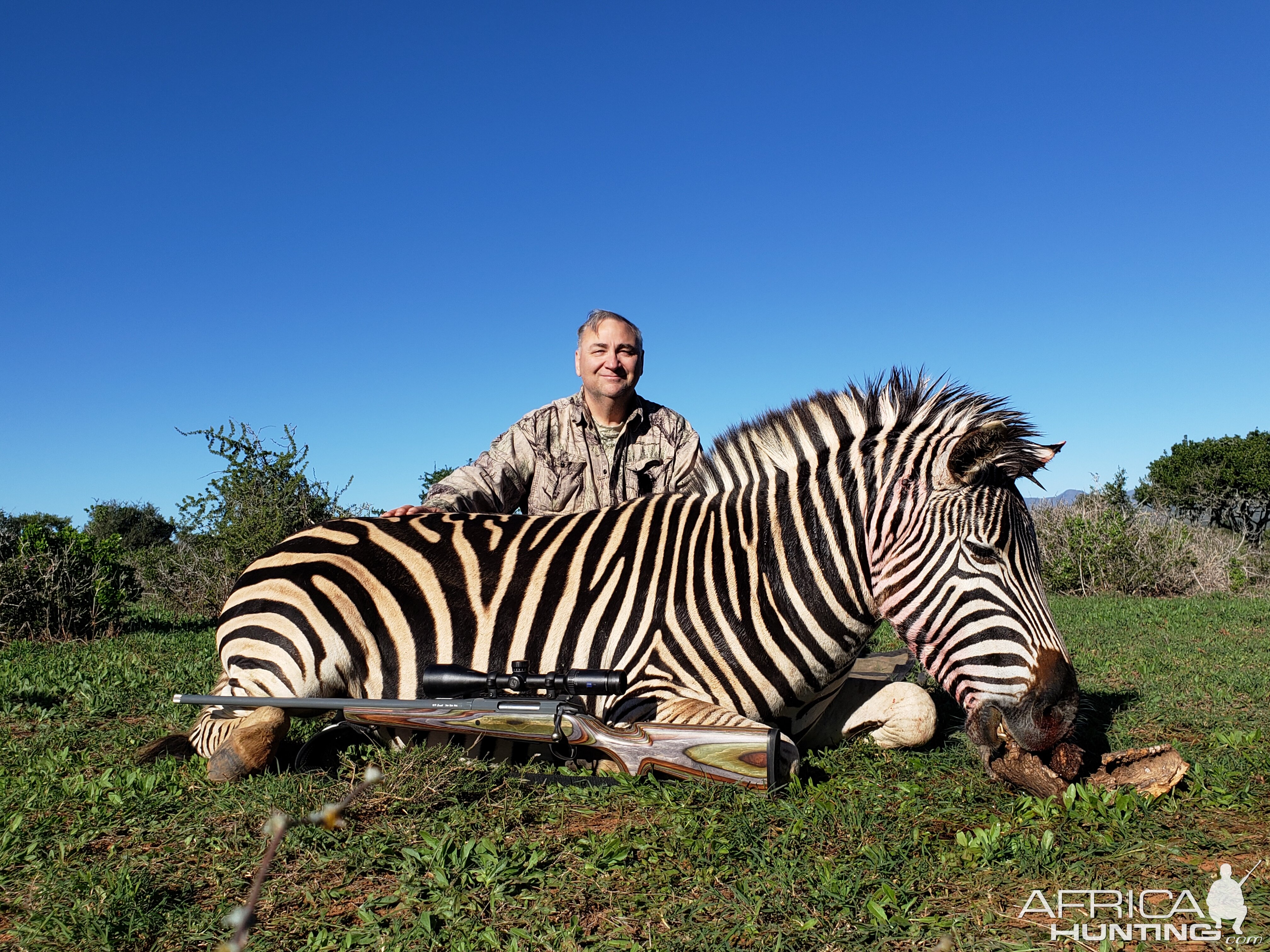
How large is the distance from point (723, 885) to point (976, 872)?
0.79 meters

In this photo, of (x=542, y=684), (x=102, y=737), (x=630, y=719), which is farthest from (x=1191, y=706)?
(x=102, y=737)

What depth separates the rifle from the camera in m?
3.00

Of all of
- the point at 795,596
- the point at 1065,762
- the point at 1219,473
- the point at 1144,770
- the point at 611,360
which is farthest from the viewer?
the point at 1219,473

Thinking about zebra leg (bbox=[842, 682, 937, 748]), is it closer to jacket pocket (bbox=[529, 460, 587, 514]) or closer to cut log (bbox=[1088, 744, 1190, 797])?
cut log (bbox=[1088, 744, 1190, 797])

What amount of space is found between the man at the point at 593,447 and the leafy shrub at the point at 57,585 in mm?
5041

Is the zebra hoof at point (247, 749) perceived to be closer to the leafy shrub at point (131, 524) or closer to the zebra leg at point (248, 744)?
the zebra leg at point (248, 744)

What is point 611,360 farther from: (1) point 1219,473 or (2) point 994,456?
(1) point 1219,473

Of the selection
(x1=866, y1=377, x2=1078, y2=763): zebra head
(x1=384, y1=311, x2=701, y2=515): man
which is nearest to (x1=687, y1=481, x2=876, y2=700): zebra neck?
(x1=866, y1=377, x2=1078, y2=763): zebra head

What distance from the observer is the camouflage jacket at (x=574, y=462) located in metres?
5.71

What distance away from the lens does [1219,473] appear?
2603 cm

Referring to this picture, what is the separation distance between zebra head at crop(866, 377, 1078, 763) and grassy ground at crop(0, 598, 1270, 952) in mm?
377

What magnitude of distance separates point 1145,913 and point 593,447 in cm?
416

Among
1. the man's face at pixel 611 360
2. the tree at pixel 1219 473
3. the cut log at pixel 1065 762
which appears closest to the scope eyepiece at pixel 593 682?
the cut log at pixel 1065 762

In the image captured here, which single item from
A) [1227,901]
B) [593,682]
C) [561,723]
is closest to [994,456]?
[1227,901]
